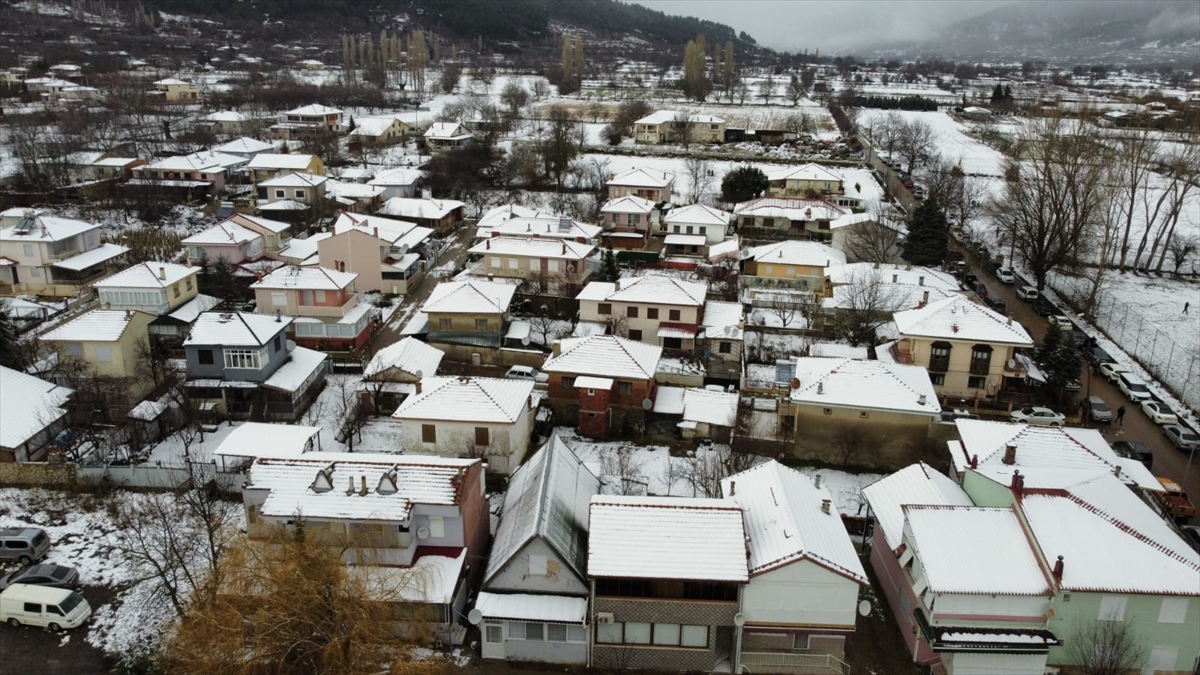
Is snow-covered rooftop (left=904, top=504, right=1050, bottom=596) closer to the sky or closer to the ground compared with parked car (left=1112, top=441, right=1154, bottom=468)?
closer to the sky

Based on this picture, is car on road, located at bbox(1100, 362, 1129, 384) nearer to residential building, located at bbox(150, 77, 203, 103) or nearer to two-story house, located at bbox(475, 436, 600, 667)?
two-story house, located at bbox(475, 436, 600, 667)

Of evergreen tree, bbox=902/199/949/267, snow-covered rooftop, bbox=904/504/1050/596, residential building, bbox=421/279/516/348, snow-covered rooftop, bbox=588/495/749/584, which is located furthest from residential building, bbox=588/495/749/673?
evergreen tree, bbox=902/199/949/267

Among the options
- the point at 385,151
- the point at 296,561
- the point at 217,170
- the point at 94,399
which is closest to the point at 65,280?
the point at 94,399

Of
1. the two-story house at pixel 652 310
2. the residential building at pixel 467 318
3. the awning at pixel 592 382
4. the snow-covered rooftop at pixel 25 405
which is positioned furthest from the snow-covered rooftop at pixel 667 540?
the snow-covered rooftop at pixel 25 405

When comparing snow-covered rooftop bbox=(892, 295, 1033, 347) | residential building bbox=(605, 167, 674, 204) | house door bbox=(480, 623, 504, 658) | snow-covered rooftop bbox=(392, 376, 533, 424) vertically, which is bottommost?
house door bbox=(480, 623, 504, 658)

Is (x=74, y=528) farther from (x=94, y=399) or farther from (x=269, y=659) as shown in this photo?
(x=269, y=659)

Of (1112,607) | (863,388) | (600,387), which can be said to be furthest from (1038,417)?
(600,387)

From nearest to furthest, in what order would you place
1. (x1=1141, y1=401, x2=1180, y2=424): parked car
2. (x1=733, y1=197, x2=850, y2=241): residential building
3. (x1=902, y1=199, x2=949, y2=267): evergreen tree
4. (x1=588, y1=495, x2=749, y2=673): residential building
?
1. (x1=588, y1=495, x2=749, y2=673): residential building
2. (x1=1141, y1=401, x2=1180, y2=424): parked car
3. (x1=902, y1=199, x2=949, y2=267): evergreen tree
4. (x1=733, y1=197, x2=850, y2=241): residential building
